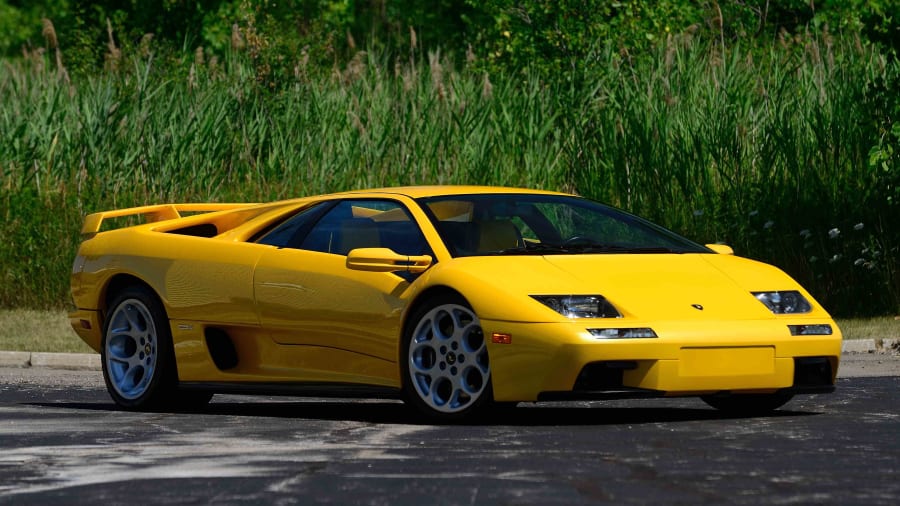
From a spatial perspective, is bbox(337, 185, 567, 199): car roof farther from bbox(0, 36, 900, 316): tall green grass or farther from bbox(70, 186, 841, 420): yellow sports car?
bbox(0, 36, 900, 316): tall green grass

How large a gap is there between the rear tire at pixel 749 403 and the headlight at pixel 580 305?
110cm

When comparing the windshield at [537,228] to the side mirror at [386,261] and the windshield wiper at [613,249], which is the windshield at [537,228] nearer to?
the windshield wiper at [613,249]

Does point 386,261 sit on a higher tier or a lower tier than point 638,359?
higher

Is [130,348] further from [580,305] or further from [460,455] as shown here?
[460,455]

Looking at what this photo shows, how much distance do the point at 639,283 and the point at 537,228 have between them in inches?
38.5

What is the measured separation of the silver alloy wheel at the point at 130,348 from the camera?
36.5ft

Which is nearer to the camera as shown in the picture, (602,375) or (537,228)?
(602,375)

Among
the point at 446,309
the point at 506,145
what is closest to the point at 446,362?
the point at 446,309

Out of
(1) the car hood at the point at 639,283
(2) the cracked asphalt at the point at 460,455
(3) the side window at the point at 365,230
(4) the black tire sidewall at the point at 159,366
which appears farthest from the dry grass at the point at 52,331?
(1) the car hood at the point at 639,283

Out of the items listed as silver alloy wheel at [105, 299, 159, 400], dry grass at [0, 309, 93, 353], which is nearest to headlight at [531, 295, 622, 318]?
silver alloy wheel at [105, 299, 159, 400]

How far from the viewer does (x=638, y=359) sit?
902cm

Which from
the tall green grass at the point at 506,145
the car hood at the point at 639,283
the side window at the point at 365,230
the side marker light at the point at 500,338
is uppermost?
the tall green grass at the point at 506,145

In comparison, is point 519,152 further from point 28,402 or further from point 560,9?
point 28,402

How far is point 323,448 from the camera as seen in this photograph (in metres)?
8.64
